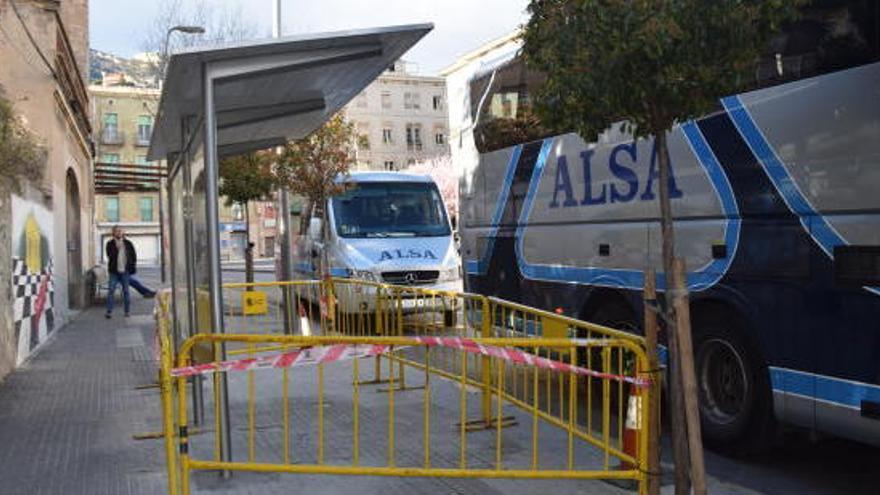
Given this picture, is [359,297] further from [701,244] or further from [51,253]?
[51,253]

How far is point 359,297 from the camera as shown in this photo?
34.6 feet

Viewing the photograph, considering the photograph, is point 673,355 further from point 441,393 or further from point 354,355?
point 441,393

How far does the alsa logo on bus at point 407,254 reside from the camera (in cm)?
1485

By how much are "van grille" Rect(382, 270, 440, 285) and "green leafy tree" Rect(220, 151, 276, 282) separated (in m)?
4.27

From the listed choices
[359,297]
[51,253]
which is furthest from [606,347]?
[51,253]

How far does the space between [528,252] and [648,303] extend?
4726mm

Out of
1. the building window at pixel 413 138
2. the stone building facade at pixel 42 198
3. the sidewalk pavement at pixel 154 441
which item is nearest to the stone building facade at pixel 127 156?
the building window at pixel 413 138

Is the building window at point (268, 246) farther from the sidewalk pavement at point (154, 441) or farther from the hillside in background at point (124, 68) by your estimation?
the sidewalk pavement at point (154, 441)

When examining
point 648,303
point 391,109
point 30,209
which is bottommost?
point 648,303

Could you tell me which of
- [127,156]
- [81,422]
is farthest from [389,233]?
[127,156]

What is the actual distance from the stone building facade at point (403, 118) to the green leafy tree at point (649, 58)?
74276mm

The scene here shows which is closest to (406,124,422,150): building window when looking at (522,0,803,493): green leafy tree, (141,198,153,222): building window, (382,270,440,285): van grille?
(141,198,153,222): building window

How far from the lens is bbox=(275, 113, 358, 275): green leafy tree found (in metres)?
15.7

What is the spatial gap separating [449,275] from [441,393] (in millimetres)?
6598
